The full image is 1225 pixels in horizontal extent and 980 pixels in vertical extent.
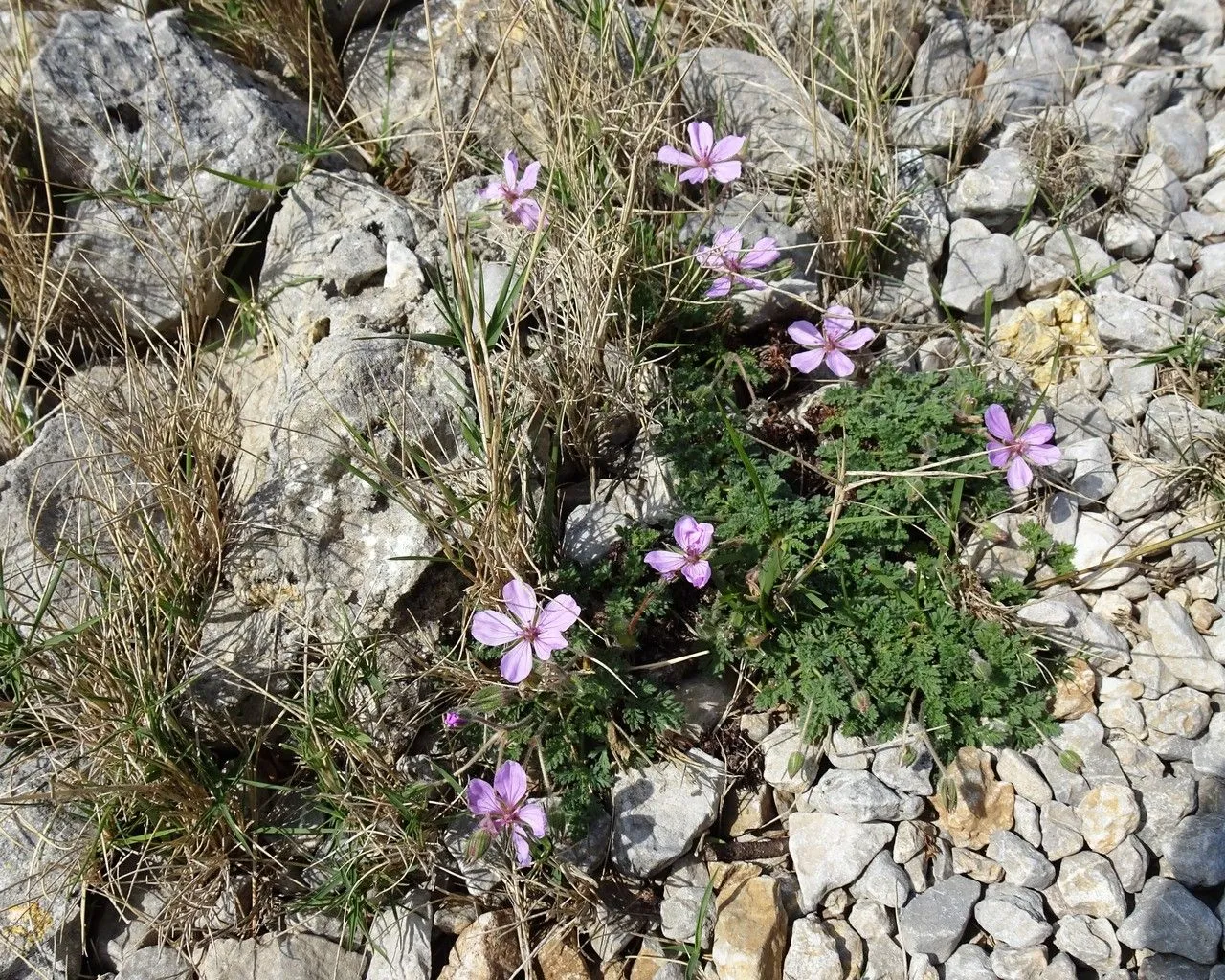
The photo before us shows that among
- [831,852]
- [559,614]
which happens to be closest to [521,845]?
[559,614]

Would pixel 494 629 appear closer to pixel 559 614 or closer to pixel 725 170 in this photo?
pixel 559 614

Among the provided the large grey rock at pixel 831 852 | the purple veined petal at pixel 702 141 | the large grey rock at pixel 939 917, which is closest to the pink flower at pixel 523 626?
the large grey rock at pixel 831 852

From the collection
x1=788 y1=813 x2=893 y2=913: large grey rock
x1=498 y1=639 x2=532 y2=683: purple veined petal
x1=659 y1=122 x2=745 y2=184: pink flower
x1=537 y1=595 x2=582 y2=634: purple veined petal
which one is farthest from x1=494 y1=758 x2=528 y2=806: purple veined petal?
x1=659 y1=122 x2=745 y2=184: pink flower

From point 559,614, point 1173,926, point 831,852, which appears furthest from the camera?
point 831,852

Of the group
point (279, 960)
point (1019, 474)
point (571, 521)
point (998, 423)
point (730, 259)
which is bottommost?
point (279, 960)

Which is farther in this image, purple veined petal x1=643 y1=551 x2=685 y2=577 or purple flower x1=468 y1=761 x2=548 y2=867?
purple veined petal x1=643 y1=551 x2=685 y2=577

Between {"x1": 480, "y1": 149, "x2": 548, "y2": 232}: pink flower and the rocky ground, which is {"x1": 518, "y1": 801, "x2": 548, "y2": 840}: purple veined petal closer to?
the rocky ground
